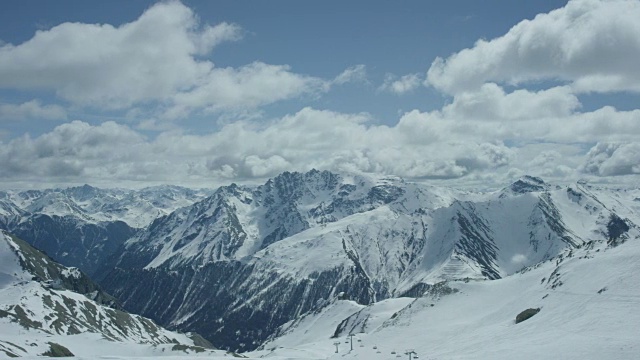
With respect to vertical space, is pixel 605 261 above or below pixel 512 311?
above

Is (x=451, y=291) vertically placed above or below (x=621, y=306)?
below

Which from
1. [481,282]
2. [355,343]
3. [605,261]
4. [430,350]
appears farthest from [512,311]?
[481,282]

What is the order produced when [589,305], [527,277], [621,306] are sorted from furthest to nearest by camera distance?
[527,277]
[589,305]
[621,306]

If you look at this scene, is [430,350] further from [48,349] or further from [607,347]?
[48,349]

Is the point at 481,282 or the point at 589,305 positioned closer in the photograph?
the point at 589,305

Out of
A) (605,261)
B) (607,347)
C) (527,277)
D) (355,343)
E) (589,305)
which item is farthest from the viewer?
(527,277)

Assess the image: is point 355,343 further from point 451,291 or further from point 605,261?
point 605,261

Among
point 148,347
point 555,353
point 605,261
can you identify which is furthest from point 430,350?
point 148,347
